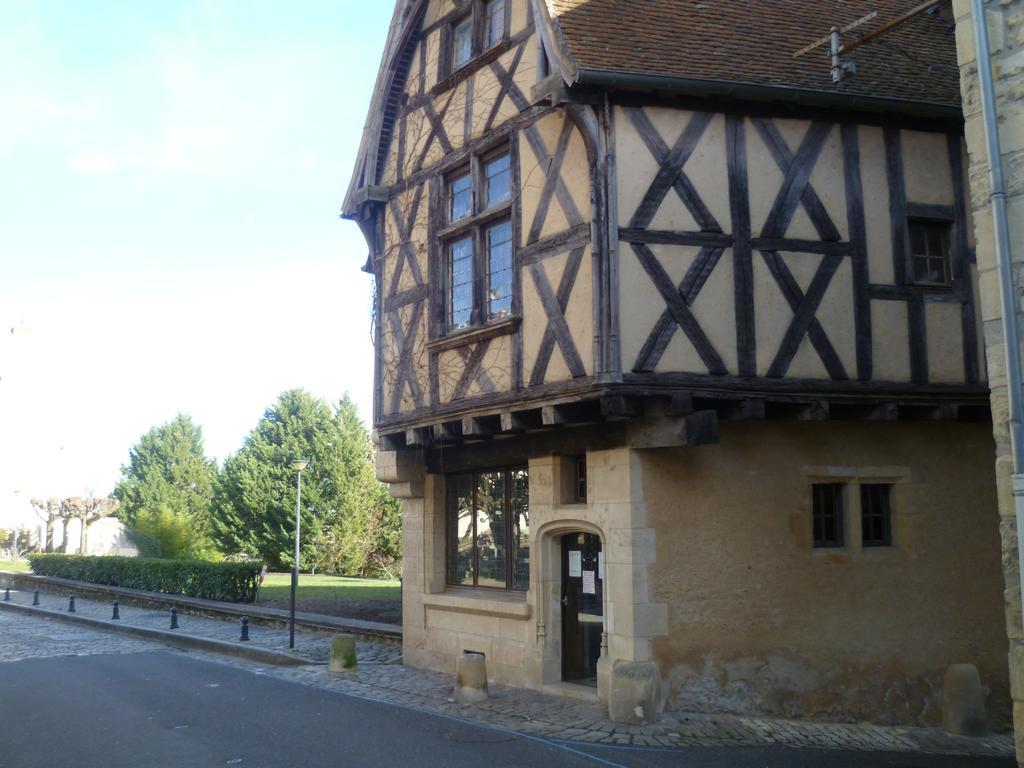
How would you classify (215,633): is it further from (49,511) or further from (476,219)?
(49,511)

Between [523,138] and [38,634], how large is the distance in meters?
13.8

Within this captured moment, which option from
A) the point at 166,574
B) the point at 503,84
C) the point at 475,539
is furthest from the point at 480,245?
the point at 166,574

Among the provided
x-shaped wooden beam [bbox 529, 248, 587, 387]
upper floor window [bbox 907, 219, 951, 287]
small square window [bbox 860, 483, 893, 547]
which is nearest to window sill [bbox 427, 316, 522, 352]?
x-shaped wooden beam [bbox 529, 248, 587, 387]

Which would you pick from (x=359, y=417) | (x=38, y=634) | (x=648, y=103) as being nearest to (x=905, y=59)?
(x=648, y=103)

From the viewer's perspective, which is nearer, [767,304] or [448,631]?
[767,304]

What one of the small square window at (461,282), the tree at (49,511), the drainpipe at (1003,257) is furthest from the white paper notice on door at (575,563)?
the tree at (49,511)

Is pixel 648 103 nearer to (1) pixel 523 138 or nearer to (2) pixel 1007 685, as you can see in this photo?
(1) pixel 523 138

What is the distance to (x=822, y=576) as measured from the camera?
412 inches

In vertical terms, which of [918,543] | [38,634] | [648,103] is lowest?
[38,634]

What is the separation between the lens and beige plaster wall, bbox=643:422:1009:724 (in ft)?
32.7

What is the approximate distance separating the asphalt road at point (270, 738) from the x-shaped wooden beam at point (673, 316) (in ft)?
12.3

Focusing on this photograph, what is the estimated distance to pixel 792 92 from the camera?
1012 centimetres

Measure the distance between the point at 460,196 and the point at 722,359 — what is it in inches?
175

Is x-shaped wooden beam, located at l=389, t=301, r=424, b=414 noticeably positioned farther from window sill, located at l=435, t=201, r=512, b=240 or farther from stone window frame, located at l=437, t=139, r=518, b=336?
window sill, located at l=435, t=201, r=512, b=240
